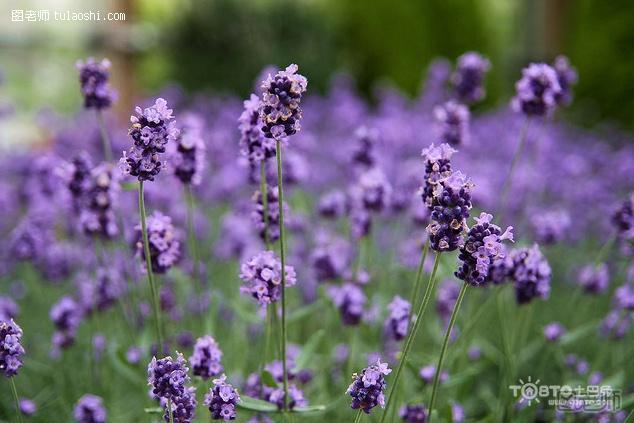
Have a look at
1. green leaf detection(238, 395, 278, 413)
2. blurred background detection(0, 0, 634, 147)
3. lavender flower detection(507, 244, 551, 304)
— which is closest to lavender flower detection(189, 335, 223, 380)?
green leaf detection(238, 395, 278, 413)

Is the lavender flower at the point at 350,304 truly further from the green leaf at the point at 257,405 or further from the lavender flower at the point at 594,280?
the lavender flower at the point at 594,280

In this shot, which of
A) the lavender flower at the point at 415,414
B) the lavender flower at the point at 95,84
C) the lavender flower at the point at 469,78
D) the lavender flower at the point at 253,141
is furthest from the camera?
the lavender flower at the point at 469,78

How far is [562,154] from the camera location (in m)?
5.66

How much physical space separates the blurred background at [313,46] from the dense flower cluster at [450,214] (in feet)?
25.7

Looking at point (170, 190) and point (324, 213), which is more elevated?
point (170, 190)

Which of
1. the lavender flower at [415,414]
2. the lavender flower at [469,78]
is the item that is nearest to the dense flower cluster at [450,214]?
the lavender flower at [415,414]

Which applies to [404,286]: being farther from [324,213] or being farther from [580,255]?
[580,255]

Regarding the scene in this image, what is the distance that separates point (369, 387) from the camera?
145 cm

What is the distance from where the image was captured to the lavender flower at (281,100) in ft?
4.69

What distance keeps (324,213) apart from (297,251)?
518 mm

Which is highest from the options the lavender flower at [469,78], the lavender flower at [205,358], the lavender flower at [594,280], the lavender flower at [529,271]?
the lavender flower at [469,78]

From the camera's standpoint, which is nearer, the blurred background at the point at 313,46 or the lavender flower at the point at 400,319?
the lavender flower at the point at 400,319

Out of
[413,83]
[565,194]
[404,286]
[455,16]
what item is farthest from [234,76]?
[404,286]

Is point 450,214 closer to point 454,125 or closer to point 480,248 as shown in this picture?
point 480,248
